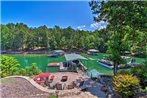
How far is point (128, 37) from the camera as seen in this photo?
16000mm

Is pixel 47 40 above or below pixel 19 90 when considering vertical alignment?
above

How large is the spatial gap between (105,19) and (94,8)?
44.9 inches

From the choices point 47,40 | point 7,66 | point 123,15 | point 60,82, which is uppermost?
point 123,15

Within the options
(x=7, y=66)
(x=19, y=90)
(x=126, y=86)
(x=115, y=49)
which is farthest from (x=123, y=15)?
(x=7, y=66)

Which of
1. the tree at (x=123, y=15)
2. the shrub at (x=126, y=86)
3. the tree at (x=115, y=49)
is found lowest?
the shrub at (x=126, y=86)

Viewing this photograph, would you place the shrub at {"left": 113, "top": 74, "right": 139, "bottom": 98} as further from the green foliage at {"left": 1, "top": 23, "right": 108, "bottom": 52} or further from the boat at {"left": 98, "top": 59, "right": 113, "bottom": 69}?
the green foliage at {"left": 1, "top": 23, "right": 108, "bottom": 52}

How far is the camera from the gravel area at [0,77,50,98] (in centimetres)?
1244

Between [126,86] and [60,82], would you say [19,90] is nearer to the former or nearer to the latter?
[60,82]

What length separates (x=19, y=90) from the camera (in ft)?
43.1

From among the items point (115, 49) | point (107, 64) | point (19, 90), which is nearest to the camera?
point (19, 90)

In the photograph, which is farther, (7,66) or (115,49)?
(7,66)

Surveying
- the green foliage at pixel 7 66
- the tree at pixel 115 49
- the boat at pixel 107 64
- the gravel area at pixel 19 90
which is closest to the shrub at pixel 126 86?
the gravel area at pixel 19 90

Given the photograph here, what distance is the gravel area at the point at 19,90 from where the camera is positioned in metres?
12.4

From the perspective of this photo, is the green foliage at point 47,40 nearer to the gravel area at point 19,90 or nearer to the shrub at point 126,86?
the gravel area at point 19,90
